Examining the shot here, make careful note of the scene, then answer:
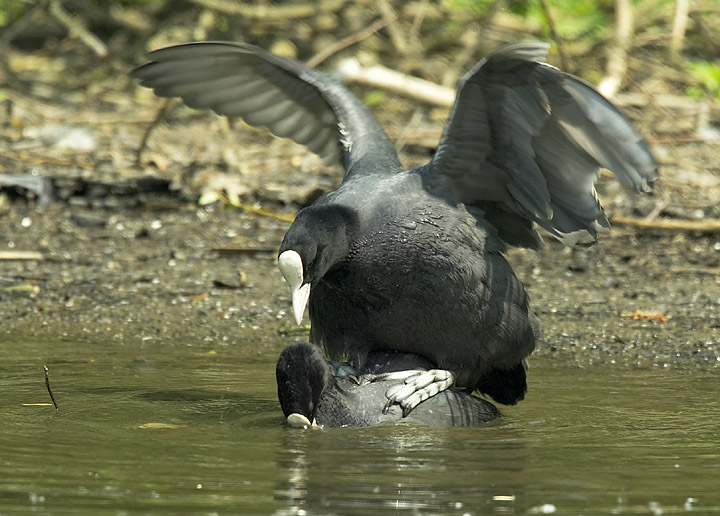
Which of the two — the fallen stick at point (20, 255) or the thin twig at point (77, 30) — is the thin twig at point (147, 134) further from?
the thin twig at point (77, 30)

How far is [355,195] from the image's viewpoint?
5.02m

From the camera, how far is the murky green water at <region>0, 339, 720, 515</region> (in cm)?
352

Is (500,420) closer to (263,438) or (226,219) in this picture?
(263,438)

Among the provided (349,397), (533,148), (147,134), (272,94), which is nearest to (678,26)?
(147,134)

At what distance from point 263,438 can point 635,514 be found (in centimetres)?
154

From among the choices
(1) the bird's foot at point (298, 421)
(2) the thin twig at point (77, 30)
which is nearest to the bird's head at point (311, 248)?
(1) the bird's foot at point (298, 421)

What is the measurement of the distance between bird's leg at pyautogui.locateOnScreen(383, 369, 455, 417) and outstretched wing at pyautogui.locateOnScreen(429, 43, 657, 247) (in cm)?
75

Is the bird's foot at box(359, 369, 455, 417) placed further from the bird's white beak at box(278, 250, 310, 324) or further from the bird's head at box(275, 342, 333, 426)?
the bird's white beak at box(278, 250, 310, 324)

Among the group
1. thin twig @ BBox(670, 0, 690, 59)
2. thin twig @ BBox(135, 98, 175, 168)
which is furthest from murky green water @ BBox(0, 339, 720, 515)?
thin twig @ BBox(670, 0, 690, 59)

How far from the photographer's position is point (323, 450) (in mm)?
4270

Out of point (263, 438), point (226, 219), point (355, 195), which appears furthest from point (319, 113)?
point (226, 219)

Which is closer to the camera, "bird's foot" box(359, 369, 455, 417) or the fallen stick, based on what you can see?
"bird's foot" box(359, 369, 455, 417)

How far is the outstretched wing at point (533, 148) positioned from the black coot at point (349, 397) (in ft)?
2.53

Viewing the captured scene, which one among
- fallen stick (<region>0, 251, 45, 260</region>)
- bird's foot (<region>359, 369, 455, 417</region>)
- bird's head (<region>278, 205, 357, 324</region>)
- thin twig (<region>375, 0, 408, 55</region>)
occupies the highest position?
bird's head (<region>278, 205, 357, 324</region>)
